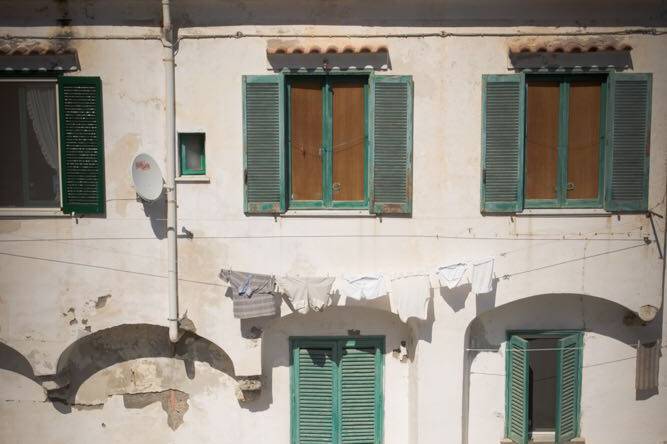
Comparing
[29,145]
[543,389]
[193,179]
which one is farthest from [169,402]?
[543,389]

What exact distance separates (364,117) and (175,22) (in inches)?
116

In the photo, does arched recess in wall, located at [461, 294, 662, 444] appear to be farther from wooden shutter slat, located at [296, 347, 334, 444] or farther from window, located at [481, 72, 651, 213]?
wooden shutter slat, located at [296, 347, 334, 444]

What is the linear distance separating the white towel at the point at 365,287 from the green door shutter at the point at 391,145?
37.4 inches

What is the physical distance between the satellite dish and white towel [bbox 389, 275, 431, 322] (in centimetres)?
358

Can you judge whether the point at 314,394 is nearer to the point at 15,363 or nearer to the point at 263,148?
the point at 263,148

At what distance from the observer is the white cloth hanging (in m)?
7.88

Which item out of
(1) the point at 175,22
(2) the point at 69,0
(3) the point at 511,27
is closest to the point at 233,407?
(1) the point at 175,22

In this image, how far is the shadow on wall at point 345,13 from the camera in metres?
7.94

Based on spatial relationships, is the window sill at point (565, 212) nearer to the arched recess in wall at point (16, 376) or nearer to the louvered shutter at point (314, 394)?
the louvered shutter at point (314, 394)

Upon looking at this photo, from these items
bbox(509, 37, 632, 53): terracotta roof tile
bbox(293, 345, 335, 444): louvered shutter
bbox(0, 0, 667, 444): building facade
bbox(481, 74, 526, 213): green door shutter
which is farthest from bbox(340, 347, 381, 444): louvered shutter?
bbox(509, 37, 632, 53): terracotta roof tile

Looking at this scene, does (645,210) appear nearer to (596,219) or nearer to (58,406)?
(596,219)

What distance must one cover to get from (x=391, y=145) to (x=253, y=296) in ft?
9.37

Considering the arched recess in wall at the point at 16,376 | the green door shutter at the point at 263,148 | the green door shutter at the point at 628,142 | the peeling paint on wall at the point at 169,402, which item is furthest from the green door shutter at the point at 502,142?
the arched recess in wall at the point at 16,376

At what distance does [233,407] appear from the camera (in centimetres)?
855
